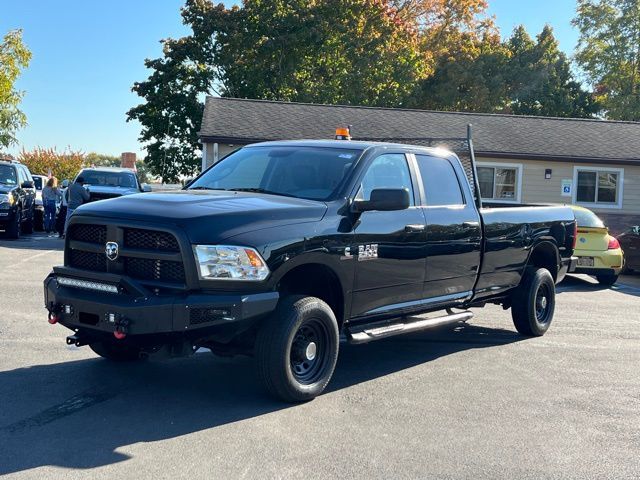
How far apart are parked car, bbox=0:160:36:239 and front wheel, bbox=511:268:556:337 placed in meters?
13.2

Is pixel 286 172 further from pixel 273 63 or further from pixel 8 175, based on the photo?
pixel 273 63

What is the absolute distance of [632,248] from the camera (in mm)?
16391

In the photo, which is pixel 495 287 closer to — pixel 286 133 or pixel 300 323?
pixel 300 323

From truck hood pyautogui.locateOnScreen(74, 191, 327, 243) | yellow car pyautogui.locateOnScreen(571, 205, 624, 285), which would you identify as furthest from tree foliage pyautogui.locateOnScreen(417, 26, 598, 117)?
truck hood pyautogui.locateOnScreen(74, 191, 327, 243)

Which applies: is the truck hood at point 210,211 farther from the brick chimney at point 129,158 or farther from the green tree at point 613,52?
the green tree at point 613,52

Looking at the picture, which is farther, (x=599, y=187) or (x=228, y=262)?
(x=599, y=187)

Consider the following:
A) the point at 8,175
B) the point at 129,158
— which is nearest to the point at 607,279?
the point at 8,175

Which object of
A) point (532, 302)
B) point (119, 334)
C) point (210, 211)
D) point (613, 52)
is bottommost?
point (532, 302)

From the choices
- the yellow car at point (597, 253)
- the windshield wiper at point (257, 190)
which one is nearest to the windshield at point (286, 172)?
the windshield wiper at point (257, 190)

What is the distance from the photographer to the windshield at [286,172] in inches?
248

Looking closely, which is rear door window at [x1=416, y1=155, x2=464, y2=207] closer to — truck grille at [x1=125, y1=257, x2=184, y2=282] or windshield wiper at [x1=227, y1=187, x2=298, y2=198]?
windshield wiper at [x1=227, y1=187, x2=298, y2=198]

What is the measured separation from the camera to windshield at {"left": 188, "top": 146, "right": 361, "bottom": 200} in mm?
6309

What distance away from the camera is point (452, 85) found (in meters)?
43.5

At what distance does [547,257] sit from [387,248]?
142 inches
